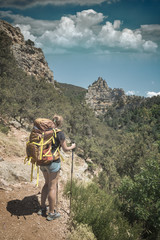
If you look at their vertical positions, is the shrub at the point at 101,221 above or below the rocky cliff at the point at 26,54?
below

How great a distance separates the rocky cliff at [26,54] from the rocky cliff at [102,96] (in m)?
86.2

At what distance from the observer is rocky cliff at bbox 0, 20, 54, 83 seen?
43.8 m

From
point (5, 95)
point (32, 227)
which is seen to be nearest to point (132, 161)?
point (5, 95)

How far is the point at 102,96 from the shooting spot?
159 meters

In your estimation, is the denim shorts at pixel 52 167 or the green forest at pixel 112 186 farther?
the green forest at pixel 112 186

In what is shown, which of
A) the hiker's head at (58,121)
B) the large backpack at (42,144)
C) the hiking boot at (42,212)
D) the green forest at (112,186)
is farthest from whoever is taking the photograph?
the green forest at (112,186)

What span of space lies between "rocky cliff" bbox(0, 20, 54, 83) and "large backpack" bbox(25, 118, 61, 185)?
4413 cm

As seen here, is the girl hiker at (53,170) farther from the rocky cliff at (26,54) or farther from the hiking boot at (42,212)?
the rocky cliff at (26,54)

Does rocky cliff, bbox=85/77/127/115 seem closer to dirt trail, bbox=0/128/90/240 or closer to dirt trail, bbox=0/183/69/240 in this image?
dirt trail, bbox=0/128/90/240

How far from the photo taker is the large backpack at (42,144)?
2.87 m

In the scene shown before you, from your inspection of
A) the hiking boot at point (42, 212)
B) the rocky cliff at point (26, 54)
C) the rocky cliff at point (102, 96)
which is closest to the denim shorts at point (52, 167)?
the hiking boot at point (42, 212)

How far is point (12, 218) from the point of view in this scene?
300cm

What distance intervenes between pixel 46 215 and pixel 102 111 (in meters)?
133

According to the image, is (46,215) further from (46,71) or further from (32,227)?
(46,71)
